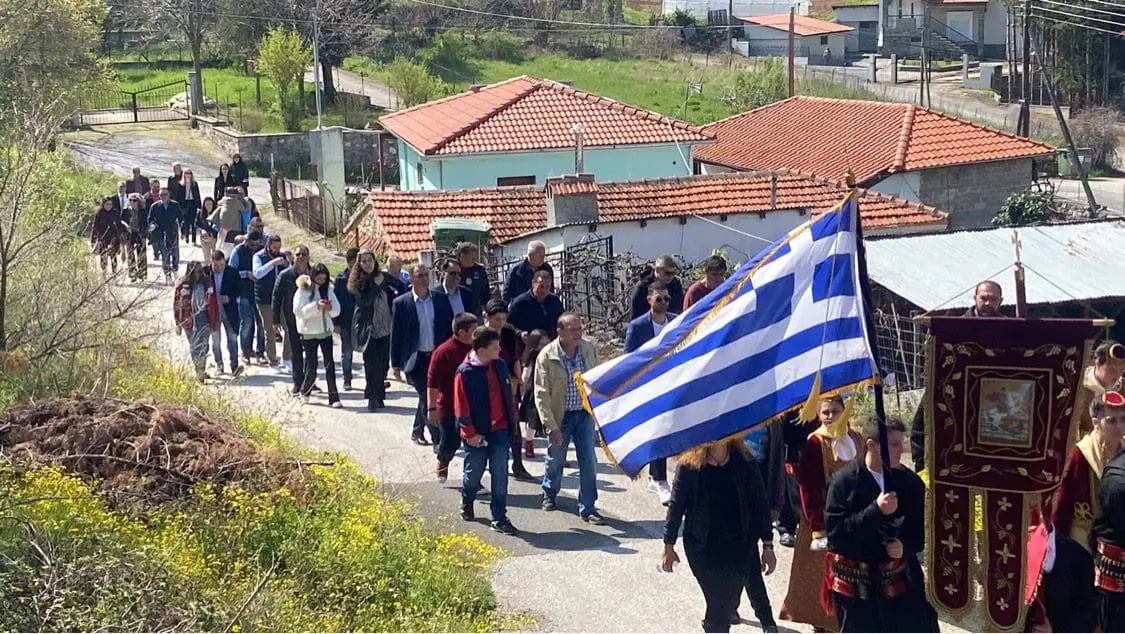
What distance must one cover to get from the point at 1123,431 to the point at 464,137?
2361cm

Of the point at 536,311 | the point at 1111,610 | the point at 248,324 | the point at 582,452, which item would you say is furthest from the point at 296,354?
the point at 1111,610

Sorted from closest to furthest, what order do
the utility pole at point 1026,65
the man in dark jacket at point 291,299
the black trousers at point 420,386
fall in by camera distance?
the black trousers at point 420,386, the man in dark jacket at point 291,299, the utility pole at point 1026,65

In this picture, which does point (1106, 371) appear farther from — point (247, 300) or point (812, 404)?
point (247, 300)

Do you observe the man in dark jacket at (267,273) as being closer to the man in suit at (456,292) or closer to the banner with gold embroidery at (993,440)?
the man in suit at (456,292)

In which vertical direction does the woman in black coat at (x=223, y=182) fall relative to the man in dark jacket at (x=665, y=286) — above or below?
above

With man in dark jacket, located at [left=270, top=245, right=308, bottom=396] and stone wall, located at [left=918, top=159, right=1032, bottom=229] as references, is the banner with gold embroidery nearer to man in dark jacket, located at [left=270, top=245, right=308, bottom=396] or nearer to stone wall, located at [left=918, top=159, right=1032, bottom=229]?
man in dark jacket, located at [left=270, top=245, right=308, bottom=396]

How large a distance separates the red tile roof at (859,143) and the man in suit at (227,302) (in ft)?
49.6

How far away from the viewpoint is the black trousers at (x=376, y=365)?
13.7 m

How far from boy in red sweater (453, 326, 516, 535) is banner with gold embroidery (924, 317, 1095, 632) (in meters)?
4.10

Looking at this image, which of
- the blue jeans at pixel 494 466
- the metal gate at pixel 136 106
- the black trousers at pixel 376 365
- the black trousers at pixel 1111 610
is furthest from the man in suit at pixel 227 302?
the metal gate at pixel 136 106

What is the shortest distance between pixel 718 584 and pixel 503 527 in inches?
124

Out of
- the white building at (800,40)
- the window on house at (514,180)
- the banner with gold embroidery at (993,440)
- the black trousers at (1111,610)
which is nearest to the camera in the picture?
the banner with gold embroidery at (993,440)

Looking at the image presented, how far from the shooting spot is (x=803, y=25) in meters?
69.1

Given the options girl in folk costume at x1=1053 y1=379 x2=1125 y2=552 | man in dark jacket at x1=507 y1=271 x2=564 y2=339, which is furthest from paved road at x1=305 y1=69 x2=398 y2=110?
girl in folk costume at x1=1053 y1=379 x2=1125 y2=552
